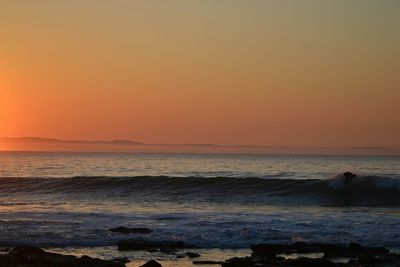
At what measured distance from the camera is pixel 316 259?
14117 mm

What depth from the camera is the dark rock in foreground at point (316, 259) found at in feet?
45.2

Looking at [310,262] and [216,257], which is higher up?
[310,262]

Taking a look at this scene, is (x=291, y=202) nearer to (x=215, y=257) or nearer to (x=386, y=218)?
(x=386, y=218)

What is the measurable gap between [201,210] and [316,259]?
1367cm

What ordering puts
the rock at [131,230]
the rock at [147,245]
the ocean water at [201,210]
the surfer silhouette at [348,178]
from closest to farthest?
the rock at [147,245] < the ocean water at [201,210] < the rock at [131,230] < the surfer silhouette at [348,178]

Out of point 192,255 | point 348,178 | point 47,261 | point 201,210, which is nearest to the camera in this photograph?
point 47,261

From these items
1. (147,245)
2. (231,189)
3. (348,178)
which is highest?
(348,178)

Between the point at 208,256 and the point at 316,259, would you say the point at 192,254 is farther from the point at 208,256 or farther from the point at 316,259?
the point at 316,259

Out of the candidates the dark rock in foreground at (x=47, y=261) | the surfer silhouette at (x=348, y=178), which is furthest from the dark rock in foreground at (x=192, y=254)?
the surfer silhouette at (x=348, y=178)

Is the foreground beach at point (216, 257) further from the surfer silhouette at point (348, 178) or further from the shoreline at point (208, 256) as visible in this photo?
the surfer silhouette at point (348, 178)

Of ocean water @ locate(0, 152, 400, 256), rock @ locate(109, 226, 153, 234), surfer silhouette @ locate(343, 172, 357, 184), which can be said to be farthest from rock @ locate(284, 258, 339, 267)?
surfer silhouette @ locate(343, 172, 357, 184)

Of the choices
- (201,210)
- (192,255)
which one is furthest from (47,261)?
(201,210)

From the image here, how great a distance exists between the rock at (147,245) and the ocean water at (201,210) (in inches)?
17.4

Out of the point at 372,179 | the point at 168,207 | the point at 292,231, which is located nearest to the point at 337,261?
the point at 292,231
